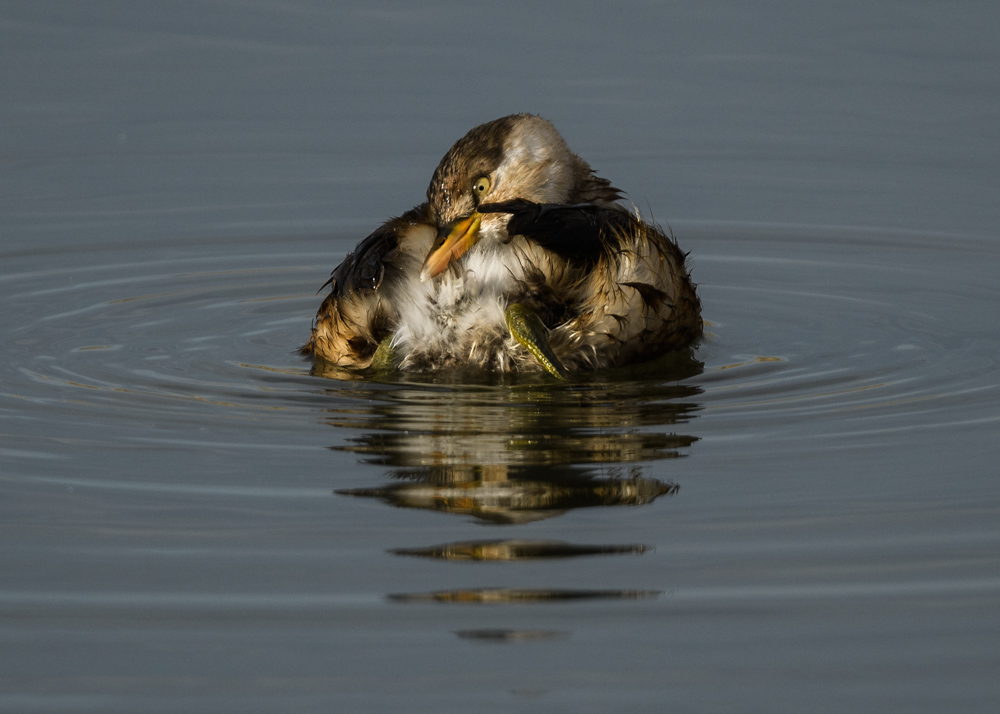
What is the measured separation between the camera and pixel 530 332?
6.08 metres

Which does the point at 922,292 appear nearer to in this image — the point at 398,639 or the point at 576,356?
the point at 576,356

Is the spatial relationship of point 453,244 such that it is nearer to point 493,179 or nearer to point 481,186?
point 481,186

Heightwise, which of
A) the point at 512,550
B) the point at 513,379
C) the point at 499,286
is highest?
the point at 499,286

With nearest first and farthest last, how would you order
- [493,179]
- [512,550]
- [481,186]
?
1. [512,550]
2. [481,186]
3. [493,179]

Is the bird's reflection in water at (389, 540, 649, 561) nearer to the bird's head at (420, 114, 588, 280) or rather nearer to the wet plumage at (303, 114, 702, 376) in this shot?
the wet plumage at (303, 114, 702, 376)

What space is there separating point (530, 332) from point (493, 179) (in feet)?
3.29

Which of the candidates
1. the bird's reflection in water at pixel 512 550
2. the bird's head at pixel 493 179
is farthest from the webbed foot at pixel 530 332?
the bird's reflection in water at pixel 512 550

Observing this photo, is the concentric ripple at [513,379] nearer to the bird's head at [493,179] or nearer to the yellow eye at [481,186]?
the bird's head at [493,179]

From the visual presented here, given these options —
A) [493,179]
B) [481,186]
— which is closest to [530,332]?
[481,186]

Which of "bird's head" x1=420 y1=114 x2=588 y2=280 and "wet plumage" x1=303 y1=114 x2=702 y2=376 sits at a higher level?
"bird's head" x1=420 y1=114 x2=588 y2=280

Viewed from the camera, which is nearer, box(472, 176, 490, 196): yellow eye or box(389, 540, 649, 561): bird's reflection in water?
box(389, 540, 649, 561): bird's reflection in water

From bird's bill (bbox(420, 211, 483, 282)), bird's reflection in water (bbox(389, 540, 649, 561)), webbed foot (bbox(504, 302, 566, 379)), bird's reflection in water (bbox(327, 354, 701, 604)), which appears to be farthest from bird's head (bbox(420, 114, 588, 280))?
bird's reflection in water (bbox(389, 540, 649, 561))

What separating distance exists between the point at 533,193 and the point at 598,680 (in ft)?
11.7

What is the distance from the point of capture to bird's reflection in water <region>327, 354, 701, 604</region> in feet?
14.9
